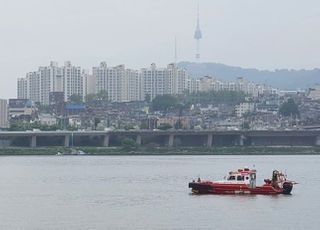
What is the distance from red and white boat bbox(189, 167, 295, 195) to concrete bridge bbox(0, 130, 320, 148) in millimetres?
65848

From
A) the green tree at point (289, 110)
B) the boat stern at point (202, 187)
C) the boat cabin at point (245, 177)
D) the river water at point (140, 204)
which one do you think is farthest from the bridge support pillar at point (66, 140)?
the boat stern at point (202, 187)

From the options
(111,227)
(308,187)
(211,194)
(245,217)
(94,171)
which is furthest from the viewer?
(94,171)

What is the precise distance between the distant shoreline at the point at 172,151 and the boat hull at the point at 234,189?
63142 mm

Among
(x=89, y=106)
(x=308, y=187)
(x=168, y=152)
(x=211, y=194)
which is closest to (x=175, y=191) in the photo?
(x=211, y=194)

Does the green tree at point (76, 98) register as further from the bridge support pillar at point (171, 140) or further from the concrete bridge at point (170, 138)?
the bridge support pillar at point (171, 140)

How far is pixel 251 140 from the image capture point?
400 feet

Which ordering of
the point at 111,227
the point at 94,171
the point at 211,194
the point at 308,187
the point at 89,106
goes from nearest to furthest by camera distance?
1. the point at 111,227
2. the point at 211,194
3. the point at 308,187
4. the point at 94,171
5. the point at 89,106

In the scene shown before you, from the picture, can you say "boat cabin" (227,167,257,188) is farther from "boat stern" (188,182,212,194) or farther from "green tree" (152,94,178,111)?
"green tree" (152,94,178,111)

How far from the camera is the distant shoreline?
115 metres

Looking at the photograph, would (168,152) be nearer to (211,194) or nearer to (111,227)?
(211,194)

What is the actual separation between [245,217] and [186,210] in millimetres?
3134

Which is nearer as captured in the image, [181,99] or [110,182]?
[110,182]

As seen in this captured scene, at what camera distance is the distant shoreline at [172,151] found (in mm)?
115000

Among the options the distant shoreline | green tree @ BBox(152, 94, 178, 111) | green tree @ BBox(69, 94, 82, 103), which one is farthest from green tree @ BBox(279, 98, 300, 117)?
the distant shoreline
